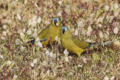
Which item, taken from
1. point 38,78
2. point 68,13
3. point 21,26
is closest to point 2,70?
point 38,78

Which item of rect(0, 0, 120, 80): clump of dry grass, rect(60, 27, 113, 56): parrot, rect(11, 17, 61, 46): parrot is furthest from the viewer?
rect(11, 17, 61, 46): parrot

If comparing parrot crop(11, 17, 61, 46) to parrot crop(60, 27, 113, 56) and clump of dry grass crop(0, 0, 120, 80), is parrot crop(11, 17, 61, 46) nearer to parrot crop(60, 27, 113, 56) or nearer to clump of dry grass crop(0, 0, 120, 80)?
clump of dry grass crop(0, 0, 120, 80)

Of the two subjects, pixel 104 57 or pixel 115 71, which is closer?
pixel 115 71

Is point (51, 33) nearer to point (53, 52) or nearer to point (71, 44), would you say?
point (53, 52)

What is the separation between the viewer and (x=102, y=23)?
18.0ft

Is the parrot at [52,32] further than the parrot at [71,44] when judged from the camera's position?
Yes

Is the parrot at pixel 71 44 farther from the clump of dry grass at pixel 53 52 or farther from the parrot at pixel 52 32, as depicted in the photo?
the parrot at pixel 52 32

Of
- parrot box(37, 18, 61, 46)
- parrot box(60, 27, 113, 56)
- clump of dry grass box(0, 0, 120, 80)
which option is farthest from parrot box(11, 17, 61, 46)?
parrot box(60, 27, 113, 56)

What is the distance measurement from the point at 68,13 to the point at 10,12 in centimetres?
154

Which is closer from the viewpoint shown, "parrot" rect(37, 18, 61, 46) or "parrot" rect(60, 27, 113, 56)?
"parrot" rect(60, 27, 113, 56)

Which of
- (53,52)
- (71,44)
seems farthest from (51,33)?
(71,44)

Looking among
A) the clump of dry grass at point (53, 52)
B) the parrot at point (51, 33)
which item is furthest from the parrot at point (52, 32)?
the clump of dry grass at point (53, 52)

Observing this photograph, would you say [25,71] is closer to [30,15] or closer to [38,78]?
[38,78]

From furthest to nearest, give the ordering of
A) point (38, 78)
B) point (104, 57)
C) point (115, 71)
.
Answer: point (104, 57) → point (115, 71) → point (38, 78)
